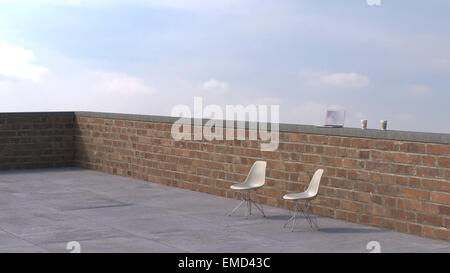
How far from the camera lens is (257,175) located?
1074 cm

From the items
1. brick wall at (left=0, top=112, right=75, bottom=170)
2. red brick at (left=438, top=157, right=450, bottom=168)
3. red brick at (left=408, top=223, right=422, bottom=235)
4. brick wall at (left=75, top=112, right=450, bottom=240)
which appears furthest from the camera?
brick wall at (left=0, top=112, right=75, bottom=170)

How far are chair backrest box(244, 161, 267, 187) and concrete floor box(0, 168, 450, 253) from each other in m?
0.52

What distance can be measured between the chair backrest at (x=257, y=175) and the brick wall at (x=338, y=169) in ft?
2.06

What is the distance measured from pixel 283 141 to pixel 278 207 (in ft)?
3.59

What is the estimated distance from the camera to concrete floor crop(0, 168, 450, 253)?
27.5ft

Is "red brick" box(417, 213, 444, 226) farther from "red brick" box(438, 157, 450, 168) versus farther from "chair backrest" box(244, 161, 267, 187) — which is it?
"chair backrest" box(244, 161, 267, 187)

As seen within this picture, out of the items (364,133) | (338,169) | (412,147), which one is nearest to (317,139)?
(338,169)

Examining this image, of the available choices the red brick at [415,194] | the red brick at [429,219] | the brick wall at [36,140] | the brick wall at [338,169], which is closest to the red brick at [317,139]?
the brick wall at [338,169]

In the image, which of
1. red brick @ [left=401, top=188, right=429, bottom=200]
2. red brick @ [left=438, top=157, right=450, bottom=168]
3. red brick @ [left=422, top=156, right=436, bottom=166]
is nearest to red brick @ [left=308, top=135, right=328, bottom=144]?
red brick @ [left=401, top=188, right=429, bottom=200]

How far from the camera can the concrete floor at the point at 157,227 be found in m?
8.38

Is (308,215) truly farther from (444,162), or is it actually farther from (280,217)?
(444,162)

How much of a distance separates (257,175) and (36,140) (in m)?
8.34
